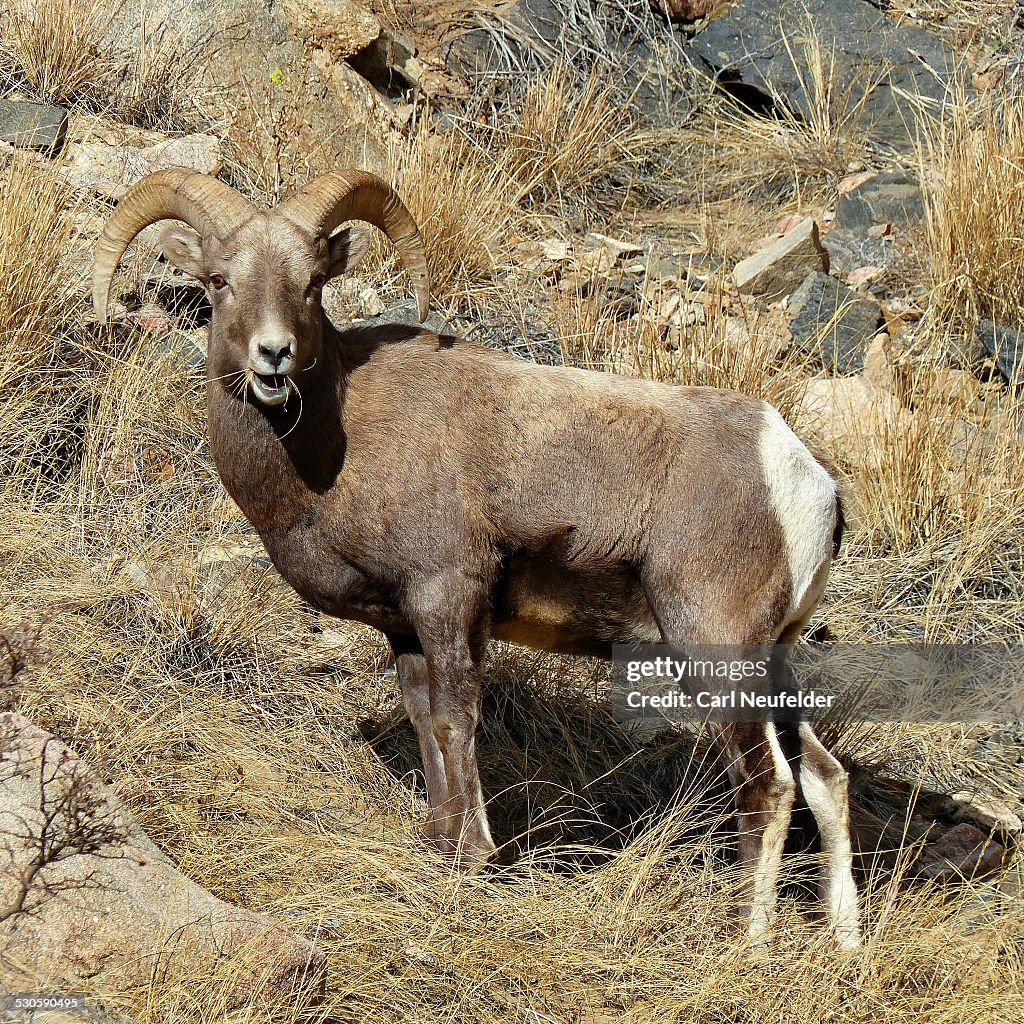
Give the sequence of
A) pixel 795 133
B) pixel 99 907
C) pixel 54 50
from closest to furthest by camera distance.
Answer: pixel 99 907
pixel 54 50
pixel 795 133

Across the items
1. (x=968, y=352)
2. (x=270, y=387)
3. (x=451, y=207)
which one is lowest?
(x=968, y=352)

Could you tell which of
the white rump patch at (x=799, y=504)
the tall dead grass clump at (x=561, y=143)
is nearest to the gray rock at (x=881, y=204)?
the tall dead grass clump at (x=561, y=143)

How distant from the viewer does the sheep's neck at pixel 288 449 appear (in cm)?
450

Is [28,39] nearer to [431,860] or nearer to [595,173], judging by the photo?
[595,173]

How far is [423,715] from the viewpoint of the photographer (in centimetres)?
483

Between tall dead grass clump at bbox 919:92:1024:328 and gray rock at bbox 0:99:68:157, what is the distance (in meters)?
5.57

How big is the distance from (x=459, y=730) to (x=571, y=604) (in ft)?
2.03

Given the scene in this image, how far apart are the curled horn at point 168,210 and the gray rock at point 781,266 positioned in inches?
176

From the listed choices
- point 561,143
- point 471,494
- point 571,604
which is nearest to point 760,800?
point 571,604

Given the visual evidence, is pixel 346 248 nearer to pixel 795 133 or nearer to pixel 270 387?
pixel 270 387

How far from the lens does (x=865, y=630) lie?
6.65 m

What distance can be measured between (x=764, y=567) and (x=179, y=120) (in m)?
6.17

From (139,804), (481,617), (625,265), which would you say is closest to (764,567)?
(481,617)

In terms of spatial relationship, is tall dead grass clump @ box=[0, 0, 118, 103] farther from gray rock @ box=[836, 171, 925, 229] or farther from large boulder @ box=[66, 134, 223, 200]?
gray rock @ box=[836, 171, 925, 229]
